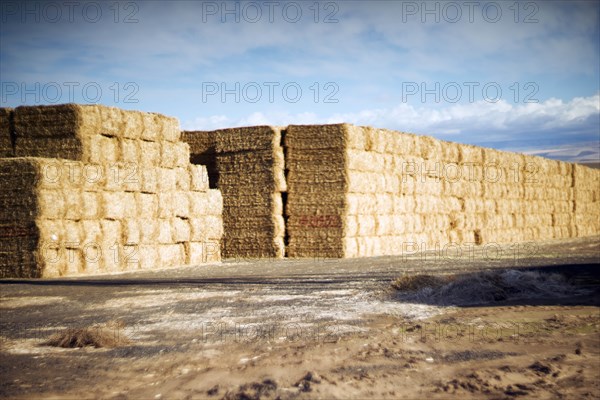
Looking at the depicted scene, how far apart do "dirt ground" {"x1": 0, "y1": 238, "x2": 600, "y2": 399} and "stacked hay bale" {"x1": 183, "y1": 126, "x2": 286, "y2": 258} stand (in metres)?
6.75

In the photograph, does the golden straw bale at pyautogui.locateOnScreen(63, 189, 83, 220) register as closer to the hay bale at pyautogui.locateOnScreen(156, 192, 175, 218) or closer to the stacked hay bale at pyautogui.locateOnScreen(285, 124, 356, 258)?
the hay bale at pyautogui.locateOnScreen(156, 192, 175, 218)

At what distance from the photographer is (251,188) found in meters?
17.3

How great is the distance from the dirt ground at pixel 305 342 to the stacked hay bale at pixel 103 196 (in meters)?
2.66

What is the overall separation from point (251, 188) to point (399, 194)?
5058mm

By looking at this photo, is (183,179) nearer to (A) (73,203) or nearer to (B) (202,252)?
(B) (202,252)

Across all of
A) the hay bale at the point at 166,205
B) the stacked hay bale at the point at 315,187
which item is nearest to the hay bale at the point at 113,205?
the hay bale at the point at 166,205

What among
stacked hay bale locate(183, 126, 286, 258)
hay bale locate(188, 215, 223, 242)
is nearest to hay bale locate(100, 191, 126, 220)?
hay bale locate(188, 215, 223, 242)

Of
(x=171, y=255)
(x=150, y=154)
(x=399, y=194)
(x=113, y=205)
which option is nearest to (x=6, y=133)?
(x=113, y=205)

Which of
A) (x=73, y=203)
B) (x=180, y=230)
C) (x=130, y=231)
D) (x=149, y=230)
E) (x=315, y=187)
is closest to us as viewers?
(x=73, y=203)

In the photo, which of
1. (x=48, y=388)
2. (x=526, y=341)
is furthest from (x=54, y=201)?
(x=526, y=341)

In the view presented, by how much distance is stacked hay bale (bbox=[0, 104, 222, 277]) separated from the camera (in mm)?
12578

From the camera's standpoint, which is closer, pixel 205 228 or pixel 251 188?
pixel 205 228

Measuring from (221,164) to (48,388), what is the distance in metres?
13.3

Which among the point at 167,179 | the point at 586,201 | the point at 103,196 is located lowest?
the point at 103,196
